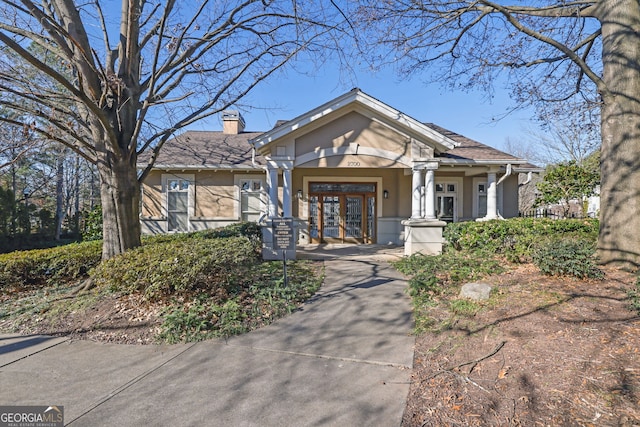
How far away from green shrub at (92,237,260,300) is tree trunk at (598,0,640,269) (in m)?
6.96

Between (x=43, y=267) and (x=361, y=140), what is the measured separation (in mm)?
8903

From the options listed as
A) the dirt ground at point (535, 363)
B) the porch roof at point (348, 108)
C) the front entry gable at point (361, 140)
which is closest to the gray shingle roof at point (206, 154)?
the porch roof at point (348, 108)

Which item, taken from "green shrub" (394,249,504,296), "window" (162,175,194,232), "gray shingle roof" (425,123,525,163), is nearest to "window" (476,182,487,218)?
"gray shingle roof" (425,123,525,163)

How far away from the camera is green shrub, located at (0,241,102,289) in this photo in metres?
6.27

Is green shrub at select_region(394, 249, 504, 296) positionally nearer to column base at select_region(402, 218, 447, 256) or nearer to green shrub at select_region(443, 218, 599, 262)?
green shrub at select_region(443, 218, 599, 262)

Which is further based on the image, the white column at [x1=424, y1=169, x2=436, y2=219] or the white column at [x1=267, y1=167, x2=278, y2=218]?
the white column at [x1=424, y1=169, x2=436, y2=219]

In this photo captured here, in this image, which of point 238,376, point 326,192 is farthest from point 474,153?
point 238,376

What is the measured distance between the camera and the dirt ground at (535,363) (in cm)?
255

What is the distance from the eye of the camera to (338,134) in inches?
389

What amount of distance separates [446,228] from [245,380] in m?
8.17

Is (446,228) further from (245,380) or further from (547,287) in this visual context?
(245,380)

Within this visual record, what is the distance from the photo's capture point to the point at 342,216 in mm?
12914

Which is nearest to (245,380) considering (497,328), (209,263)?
(209,263)

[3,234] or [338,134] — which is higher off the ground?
[338,134]
